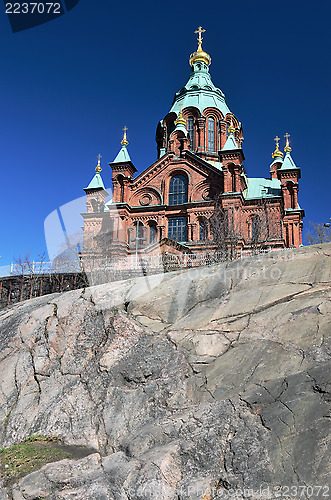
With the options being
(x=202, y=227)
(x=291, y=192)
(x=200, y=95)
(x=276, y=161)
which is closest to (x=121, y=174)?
(x=202, y=227)

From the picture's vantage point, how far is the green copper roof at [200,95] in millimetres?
41469

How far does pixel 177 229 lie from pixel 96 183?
28.6 feet

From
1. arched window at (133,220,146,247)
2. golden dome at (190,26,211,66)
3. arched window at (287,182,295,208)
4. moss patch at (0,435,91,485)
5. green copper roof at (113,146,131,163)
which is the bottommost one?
moss patch at (0,435,91,485)

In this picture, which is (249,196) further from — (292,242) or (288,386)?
(288,386)

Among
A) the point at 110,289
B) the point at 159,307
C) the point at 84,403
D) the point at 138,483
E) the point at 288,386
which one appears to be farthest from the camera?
the point at 110,289

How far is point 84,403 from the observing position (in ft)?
31.6

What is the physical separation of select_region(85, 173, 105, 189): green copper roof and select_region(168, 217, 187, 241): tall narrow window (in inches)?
281

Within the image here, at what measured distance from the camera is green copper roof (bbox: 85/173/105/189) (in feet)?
117

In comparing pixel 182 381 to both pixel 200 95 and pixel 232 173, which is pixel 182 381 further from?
pixel 200 95

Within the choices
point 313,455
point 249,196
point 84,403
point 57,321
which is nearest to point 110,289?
point 57,321

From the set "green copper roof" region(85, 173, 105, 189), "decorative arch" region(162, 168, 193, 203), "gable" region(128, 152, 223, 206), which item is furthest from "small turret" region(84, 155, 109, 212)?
"decorative arch" region(162, 168, 193, 203)

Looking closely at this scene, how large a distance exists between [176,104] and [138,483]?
40.5 meters

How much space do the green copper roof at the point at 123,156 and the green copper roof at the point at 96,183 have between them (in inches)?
94.9

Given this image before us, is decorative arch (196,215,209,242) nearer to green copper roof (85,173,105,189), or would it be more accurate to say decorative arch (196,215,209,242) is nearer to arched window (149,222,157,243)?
arched window (149,222,157,243)
